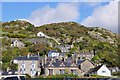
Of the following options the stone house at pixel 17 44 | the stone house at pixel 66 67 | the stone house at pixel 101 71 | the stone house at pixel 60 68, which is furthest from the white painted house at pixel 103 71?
the stone house at pixel 17 44

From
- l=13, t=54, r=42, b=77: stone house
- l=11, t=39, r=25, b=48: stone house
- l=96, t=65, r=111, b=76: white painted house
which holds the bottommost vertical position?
l=96, t=65, r=111, b=76: white painted house

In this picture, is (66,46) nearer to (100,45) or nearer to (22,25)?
(100,45)

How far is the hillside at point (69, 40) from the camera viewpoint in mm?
39969

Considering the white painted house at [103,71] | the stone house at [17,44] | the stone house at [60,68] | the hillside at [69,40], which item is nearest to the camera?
the white painted house at [103,71]

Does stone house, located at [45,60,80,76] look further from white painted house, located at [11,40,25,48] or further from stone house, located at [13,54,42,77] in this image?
white painted house, located at [11,40,25,48]

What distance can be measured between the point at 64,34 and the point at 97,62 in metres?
25.3

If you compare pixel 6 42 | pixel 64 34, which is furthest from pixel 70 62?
pixel 64 34

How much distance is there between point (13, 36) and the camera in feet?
168

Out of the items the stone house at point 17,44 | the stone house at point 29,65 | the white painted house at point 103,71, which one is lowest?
the white painted house at point 103,71

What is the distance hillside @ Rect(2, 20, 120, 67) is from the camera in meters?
40.0

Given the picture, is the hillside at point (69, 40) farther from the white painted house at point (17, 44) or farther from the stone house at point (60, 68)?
the stone house at point (60, 68)

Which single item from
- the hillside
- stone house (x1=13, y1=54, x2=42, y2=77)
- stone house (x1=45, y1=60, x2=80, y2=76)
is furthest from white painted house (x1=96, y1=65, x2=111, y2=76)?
stone house (x1=13, y1=54, x2=42, y2=77)

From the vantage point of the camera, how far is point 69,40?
189 ft

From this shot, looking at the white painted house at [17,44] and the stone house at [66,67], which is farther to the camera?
the white painted house at [17,44]
